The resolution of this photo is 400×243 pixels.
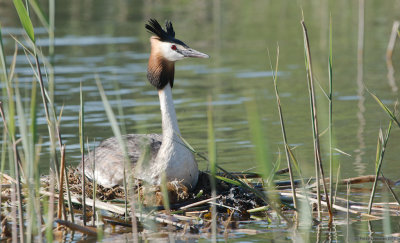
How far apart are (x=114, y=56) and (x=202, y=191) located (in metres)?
10.8

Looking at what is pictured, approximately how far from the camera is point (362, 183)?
745 centimetres

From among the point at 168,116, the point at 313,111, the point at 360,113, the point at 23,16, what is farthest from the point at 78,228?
the point at 360,113

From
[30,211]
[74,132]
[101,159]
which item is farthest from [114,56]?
[30,211]

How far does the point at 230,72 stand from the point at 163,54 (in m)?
7.92

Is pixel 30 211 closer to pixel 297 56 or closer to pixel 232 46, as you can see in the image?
pixel 297 56

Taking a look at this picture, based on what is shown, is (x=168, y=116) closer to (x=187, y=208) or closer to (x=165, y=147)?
(x=165, y=147)

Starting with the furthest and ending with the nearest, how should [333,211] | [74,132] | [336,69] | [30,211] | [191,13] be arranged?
[191,13]
[336,69]
[74,132]
[333,211]
[30,211]

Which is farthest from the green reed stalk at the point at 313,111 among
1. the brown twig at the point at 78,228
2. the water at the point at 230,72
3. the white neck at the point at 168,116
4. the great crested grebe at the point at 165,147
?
the brown twig at the point at 78,228

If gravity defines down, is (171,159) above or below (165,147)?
below

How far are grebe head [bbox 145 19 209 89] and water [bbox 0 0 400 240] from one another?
0.83 metres

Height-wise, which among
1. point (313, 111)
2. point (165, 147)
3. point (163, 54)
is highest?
point (163, 54)

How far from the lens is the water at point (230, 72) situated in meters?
9.43

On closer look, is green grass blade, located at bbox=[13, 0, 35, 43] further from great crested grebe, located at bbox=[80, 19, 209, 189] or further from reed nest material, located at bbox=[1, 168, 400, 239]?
great crested grebe, located at bbox=[80, 19, 209, 189]

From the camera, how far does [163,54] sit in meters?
6.84
